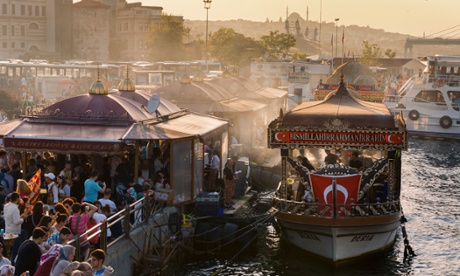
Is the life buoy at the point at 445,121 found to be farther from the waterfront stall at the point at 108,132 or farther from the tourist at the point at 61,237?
the tourist at the point at 61,237

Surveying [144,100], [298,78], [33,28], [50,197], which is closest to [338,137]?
[144,100]

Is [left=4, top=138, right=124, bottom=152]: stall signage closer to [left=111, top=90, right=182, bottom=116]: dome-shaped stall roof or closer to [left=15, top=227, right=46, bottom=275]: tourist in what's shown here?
[left=111, top=90, right=182, bottom=116]: dome-shaped stall roof

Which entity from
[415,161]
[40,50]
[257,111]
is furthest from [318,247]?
[40,50]

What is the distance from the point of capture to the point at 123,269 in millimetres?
16766

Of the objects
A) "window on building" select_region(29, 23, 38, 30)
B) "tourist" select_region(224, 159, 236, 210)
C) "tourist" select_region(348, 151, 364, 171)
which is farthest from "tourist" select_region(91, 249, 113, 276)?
"window on building" select_region(29, 23, 38, 30)

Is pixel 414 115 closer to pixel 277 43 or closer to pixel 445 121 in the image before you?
pixel 445 121

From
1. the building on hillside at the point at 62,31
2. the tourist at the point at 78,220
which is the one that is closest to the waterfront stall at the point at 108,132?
the tourist at the point at 78,220

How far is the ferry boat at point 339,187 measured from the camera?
801 inches

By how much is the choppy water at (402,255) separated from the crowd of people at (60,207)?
3.05 meters

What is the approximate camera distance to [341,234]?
20.3m

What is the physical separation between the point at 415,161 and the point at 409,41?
442 feet

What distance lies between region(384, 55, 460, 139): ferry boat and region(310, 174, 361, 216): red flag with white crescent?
3852cm

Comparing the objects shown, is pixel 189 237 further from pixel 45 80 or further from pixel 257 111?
pixel 45 80

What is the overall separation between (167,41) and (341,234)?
9068cm
